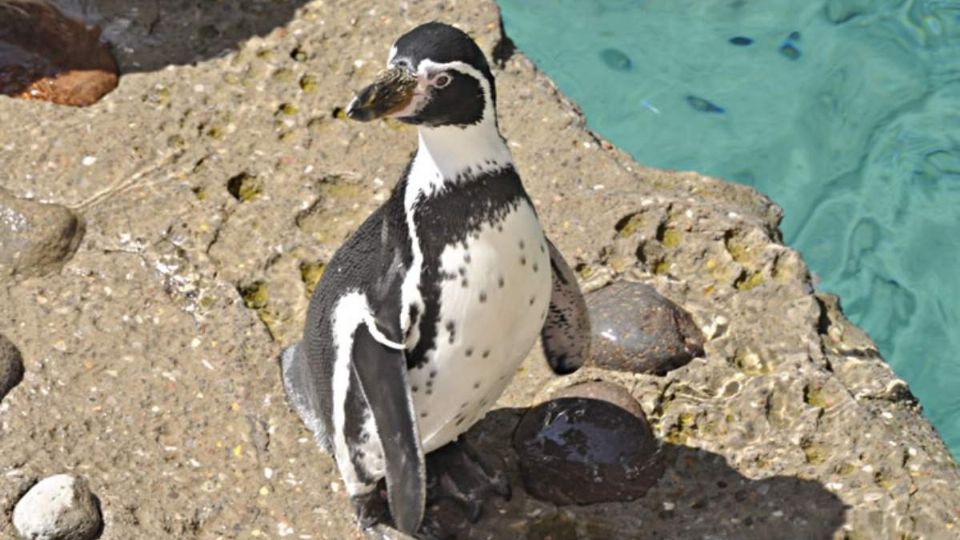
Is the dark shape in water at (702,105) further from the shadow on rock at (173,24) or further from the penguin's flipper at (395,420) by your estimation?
the penguin's flipper at (395,420)

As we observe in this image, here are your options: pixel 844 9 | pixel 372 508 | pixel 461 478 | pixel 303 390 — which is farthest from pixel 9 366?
pixel 844 9

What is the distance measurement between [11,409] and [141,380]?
10.8 inches

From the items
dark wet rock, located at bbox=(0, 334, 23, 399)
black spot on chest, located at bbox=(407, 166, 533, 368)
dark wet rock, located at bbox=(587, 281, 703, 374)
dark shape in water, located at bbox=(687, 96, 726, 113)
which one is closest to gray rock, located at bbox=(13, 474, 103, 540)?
dark wet rock, located at bbox=(0, 334, 23, 399)

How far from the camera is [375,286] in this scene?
9.05 feet

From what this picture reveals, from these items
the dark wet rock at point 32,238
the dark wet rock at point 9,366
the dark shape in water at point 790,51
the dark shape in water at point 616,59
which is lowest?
the dark shape in water at point 790,51

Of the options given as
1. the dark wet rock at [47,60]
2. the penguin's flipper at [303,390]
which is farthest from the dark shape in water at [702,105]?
the penguin's flipper at [303,390]

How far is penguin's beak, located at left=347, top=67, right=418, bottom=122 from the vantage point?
2.54 meters

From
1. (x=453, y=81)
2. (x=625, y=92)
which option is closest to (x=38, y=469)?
(x=453, y=81)

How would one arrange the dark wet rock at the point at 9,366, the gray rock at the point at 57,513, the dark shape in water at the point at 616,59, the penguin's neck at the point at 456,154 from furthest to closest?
the dark shape in water at the point at 616,59 < the dark wet rock at the point at 9,366 < the gray rock at the point at 57,513 < the penguin's neck at the point at 456,154

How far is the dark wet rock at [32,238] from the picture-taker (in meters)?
A: 3.53

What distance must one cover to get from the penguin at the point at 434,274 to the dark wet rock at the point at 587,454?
40 cm

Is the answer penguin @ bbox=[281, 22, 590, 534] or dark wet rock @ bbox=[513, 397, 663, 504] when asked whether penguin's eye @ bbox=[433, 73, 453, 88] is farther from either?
dark wet rock @ bbox=[513, 397, 663, 504]

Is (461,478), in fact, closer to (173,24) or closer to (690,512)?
(690,512)

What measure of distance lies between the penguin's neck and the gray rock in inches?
37.3
